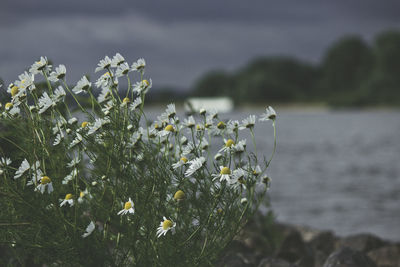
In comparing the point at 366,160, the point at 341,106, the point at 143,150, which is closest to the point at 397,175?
the point at 366,160

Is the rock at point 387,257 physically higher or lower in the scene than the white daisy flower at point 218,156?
lower

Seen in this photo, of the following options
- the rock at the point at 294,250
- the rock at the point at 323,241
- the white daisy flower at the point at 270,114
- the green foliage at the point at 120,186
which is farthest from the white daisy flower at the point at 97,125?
the rock at the point at 323,241

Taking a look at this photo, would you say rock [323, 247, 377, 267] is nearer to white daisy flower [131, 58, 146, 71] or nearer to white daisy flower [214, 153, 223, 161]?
white daisy flower [214, 153, 223, 161]

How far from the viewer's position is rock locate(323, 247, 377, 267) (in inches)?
150

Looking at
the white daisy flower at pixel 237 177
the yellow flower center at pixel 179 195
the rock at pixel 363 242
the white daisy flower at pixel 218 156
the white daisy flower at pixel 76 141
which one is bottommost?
the rock at pixel 363 242

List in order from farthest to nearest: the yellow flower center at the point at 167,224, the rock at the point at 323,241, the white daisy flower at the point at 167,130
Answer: the rock at the point at 323,241 < the white daisy flower at the point at 167,130 < the yellow flower center at the point at 167,224

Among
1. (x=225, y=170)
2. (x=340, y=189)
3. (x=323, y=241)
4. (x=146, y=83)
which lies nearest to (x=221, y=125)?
(x=225, y=170)

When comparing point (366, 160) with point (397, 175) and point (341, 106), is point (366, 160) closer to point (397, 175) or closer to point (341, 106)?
point (397, 175)

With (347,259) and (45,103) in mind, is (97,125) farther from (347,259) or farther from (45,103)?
(347,259)

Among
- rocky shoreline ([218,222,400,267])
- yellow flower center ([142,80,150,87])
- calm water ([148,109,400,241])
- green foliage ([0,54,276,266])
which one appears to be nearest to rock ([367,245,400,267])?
rocky shoreline ([218,222,400,267])

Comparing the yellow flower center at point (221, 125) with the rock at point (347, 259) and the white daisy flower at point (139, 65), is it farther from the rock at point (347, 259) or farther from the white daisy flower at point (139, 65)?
the rock at point (347, 259)

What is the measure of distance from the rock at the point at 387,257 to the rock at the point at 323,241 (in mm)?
1017

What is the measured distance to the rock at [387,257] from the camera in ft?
16.2

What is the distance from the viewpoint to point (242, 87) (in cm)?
9312
